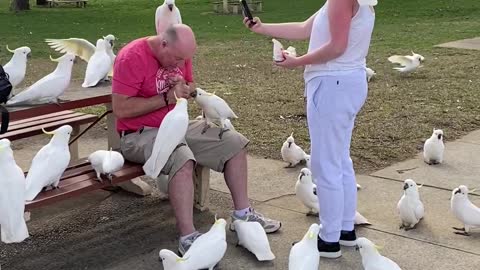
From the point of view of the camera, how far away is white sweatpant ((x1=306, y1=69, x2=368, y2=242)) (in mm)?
3682

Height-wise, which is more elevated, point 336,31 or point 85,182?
point 336,31

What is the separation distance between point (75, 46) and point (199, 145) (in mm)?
1613

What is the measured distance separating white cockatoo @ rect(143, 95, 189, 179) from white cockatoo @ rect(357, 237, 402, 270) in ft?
3.69

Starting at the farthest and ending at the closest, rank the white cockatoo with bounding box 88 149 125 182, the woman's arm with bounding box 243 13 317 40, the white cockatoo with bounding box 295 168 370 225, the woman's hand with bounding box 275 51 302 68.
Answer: the white cockatoo with bounding box 295 168 370 225
the woman's arm with bounding box 243 13 317 40
the white cockatoo with bounding box 88 149 125 182
the woman's hand with bounding box 275 51 302 68

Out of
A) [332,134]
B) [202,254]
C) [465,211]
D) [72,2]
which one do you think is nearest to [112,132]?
[202,254]

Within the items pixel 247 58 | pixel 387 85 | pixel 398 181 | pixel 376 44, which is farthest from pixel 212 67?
pixel 398 181

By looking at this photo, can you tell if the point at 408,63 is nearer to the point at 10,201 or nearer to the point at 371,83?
the point at 371,83

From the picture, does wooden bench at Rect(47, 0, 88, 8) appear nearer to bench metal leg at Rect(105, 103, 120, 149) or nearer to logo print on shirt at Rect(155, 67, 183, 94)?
bench metal leg at Rect(105, 103, 120, 149)

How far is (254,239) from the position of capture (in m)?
3.85

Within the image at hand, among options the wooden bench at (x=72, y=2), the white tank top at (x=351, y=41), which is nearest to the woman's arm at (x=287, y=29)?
the white tank top at (x=351, y=41)

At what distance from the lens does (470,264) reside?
3.80 meters

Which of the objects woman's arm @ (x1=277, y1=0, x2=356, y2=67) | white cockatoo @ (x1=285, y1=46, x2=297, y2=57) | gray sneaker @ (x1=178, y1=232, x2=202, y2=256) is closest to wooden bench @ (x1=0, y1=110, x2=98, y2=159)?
gray sneaker @ (x1=178, y1=232, x2=202, y2=256)

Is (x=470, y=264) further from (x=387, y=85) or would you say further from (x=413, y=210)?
(x=387, y=85)

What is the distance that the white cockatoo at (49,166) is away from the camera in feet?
11.7
